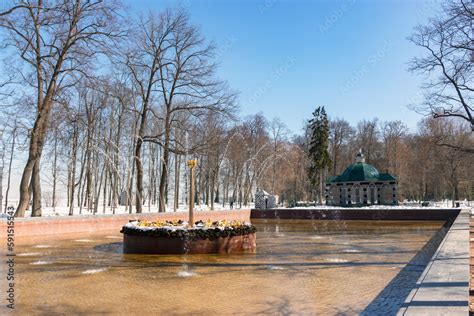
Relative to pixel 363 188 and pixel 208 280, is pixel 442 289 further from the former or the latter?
pixel 363 188

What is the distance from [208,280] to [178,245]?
4.23 m

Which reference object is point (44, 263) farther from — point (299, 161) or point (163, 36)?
point (299, 161)

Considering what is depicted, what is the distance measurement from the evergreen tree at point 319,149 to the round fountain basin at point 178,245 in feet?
144

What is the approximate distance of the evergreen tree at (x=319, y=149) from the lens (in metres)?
56.2

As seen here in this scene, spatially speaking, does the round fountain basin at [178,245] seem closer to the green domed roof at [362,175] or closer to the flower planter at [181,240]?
the flower planter at [181,240]

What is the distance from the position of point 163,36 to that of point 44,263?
21888 mm

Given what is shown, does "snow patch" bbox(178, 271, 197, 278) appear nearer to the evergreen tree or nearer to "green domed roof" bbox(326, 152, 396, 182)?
"green domed roof" bbox(326, 152, 396, 182)

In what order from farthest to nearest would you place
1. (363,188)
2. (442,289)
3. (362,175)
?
(363,188) < (362,175) < (442,289)

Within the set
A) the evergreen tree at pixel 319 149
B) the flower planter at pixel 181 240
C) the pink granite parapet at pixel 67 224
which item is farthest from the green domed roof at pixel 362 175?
the flower planter at pixel 181 240

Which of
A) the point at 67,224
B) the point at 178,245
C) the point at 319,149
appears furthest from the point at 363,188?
the point at 178,245

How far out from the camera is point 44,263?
10.9m

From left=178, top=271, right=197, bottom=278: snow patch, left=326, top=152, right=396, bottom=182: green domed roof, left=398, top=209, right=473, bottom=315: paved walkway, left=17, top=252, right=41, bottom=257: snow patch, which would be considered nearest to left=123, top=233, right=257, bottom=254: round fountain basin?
left=17, top=252, right=41, bottom=257: snow patch

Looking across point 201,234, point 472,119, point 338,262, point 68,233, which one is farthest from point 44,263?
point 472,119

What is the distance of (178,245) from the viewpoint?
13.0 m
